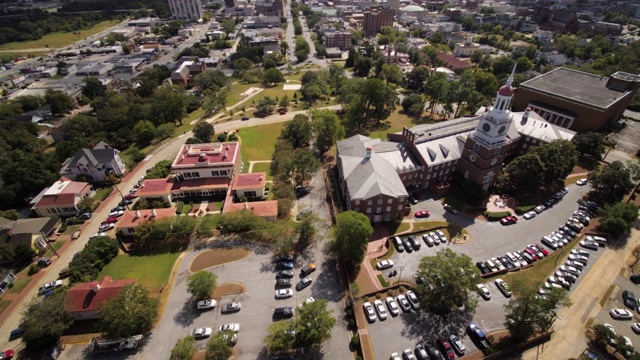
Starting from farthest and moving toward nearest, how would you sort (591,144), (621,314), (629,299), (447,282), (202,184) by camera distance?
(591,144) < (202,184) < (629,299) < (621,314) < (447,282)

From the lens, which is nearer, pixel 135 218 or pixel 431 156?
pixel 135 218

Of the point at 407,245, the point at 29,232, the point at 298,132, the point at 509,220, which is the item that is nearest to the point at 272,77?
the point at 298,132

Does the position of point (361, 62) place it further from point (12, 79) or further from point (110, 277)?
point (12, 79)

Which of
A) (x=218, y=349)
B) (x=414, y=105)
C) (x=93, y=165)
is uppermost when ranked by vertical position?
(x=414, y=105)

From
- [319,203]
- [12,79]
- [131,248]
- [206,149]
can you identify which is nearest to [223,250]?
[131,248]

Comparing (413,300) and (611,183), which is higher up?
(611,183)

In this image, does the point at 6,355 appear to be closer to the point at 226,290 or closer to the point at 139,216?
the point at 139,216

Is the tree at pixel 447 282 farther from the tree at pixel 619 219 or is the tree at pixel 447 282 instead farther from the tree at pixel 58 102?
the tree at pixel 58 102
